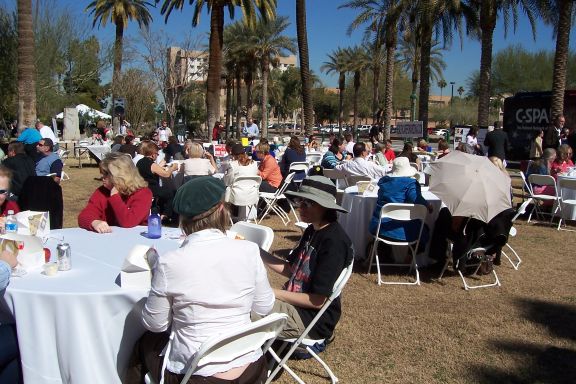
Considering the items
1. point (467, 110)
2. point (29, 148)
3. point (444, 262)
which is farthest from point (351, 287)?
point (467, 110)

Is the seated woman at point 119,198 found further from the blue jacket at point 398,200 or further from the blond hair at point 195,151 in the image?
the blond hair at point 195,151

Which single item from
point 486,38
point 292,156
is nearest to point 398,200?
point 292,156

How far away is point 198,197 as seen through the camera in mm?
2533

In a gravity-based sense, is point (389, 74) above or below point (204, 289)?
above

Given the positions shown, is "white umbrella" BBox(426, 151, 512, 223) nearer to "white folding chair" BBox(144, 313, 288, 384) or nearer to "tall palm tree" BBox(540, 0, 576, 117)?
"white folding chair" BBox(144, 313, 288, 384)

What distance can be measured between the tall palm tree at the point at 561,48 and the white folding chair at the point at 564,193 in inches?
394

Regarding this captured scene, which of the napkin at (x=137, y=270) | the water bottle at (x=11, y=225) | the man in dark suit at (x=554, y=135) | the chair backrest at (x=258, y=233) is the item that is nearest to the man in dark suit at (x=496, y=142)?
the man in dark suit at (x=554, y=135)

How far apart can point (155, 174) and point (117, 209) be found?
12.9 feet

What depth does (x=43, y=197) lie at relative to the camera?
17.7ft

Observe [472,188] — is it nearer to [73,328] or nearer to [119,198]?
[119,198]

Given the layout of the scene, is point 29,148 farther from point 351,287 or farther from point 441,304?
point 441,304

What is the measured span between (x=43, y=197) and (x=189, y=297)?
3.69 metres

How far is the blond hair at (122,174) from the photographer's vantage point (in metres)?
4.52

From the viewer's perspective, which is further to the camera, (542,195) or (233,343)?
(542,195)
